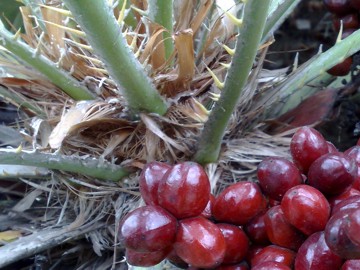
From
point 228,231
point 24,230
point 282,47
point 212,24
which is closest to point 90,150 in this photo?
point 24,230

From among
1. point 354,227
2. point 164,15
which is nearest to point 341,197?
point 354,227

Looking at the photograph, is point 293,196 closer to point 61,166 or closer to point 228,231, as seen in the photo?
point 228,231

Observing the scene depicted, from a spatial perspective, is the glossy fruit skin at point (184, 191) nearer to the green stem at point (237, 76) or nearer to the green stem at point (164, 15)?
the green stem at point (237, 76)

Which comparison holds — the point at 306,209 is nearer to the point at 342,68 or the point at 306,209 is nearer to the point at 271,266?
the point at 271,266

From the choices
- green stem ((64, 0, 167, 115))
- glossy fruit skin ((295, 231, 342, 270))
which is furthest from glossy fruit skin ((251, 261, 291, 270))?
green stem ((64, 0, 167, 115))

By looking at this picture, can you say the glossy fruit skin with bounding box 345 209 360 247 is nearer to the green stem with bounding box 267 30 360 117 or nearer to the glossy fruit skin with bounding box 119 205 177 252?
the glossy fruit skin with bounding box 119 205 177 252

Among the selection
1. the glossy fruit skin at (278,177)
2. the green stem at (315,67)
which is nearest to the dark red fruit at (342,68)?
the green stem at (315,67)
